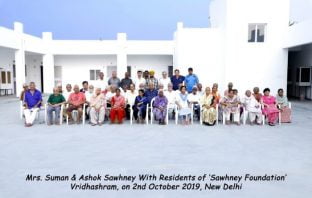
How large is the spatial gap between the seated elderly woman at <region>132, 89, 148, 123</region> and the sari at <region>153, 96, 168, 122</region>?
308 millimetres

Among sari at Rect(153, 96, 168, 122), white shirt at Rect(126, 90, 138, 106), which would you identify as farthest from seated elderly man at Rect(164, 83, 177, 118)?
white shirt at Rect(126, 90, 138, 106)

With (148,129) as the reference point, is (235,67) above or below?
above

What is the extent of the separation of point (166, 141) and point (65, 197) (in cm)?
288

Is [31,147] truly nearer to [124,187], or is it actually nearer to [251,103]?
[124,187]

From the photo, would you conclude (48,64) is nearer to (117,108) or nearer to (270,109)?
(117,108)

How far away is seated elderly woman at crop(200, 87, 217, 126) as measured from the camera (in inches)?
295

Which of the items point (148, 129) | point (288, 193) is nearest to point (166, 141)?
point (148, 129)

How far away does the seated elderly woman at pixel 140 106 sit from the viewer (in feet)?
25.7

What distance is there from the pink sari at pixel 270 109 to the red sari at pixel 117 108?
3785 millimetres

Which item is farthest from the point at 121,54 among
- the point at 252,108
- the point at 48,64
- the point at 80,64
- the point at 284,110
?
the point at 284,110

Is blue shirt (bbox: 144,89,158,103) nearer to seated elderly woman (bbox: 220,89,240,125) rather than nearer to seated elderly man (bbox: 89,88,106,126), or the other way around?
seated elderly man (bbox: 89,88,106,126)

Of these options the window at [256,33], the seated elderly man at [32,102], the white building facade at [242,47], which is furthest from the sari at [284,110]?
the seated elderly man at [32,102]

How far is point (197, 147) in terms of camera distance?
5195mm

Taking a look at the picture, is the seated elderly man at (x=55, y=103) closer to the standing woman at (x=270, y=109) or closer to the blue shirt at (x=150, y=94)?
the blue shirt at (x=150, y=94)
